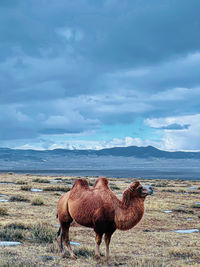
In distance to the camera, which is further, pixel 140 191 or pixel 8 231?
pixel 8 231

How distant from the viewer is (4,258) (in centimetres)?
795

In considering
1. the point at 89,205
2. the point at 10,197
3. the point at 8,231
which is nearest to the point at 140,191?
the point at 89,205

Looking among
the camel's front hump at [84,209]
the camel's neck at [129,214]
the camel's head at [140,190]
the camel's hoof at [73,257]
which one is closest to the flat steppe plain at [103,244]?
the camel's hoof at [73,257]

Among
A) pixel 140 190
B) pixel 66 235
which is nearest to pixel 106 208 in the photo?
pixel 140 190

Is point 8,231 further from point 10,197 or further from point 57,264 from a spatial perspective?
point 10,197

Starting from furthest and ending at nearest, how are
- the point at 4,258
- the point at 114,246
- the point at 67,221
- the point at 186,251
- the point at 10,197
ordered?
1. the point at 10,197
2. the point at 114,246
3. the point at 186,251
4. the point at 67,221
5. the point at 4,258

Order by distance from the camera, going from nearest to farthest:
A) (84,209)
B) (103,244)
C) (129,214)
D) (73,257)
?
(129,214)
(84,209)
(73,257)
(103,244)

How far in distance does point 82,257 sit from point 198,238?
192 inches

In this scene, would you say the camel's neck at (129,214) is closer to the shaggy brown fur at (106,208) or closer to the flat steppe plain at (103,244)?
the shaggy brown fur at (106,208)

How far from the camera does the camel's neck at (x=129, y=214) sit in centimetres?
786

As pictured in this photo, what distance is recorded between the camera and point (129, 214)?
7.88m

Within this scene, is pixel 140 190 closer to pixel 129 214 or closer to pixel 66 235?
pixel 129 214

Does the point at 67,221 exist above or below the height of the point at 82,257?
above

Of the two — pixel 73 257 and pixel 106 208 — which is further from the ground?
pixel 106 208
